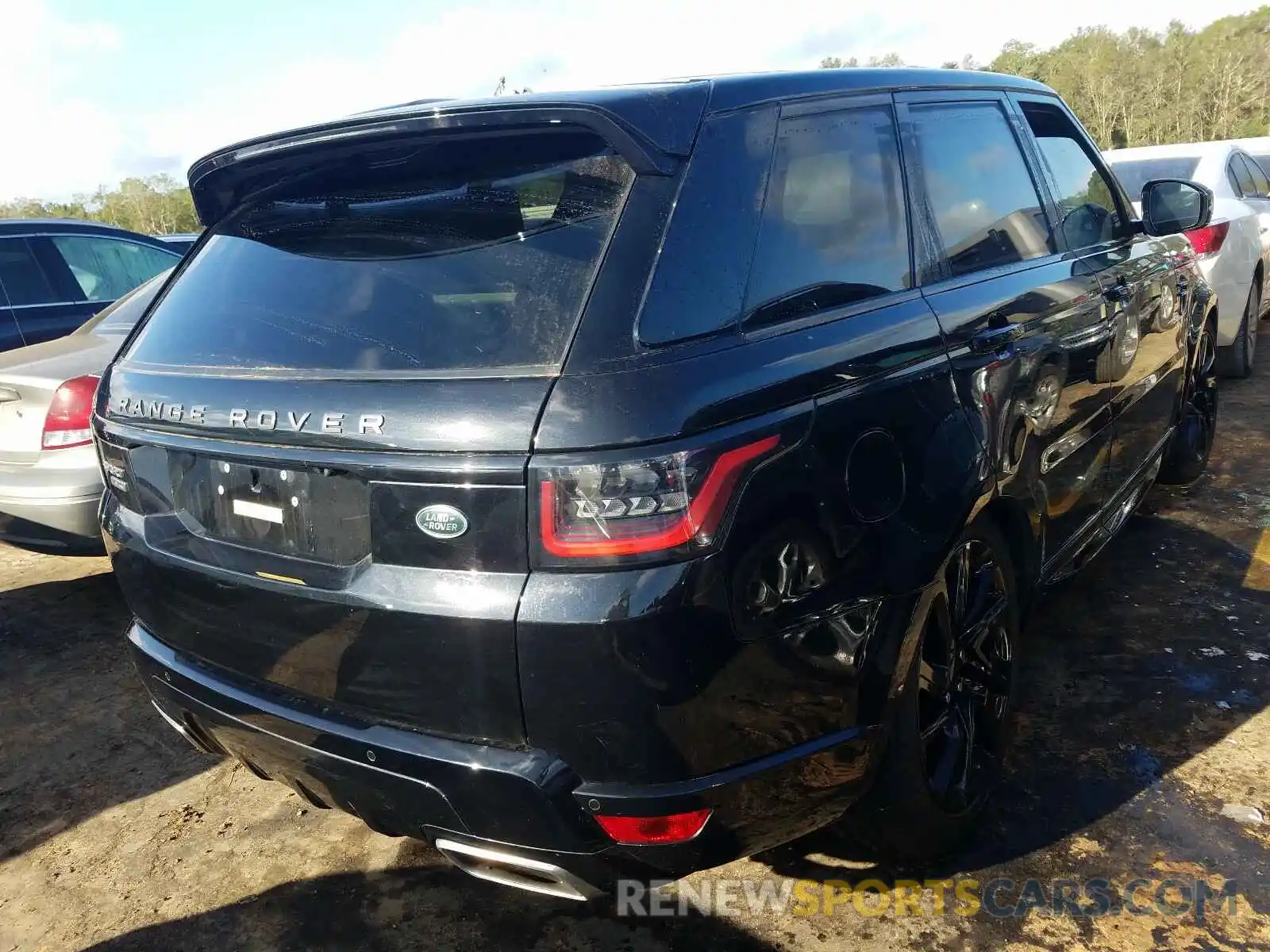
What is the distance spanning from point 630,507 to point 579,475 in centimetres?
10

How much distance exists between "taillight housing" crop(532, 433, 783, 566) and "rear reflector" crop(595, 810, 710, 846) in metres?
0.47

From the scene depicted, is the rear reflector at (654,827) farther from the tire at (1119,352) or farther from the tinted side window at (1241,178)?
the tinted side window at (1241,178)

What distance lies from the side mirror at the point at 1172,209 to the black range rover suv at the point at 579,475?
198 centimetres

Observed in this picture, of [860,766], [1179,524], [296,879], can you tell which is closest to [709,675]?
[860,766]

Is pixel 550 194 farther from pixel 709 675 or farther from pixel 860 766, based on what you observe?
pixel 860 766

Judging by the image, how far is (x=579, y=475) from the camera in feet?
5.33

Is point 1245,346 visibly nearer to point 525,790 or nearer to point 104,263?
point 525,790

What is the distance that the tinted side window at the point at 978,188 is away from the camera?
260cm

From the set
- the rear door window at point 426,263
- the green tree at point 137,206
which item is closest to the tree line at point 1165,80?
the green tree at point 137,206

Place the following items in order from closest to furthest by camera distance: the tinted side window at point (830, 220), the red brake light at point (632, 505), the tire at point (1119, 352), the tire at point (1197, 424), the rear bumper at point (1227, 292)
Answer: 1. the red brake light at point (632, 505)
2. the tinted side window at point (830, 220)
3. the tire at point (1119, 352)
4. the tire at point (1197, 424)
5. the rear bumper at point (1227, 292)

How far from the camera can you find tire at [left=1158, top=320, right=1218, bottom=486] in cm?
480

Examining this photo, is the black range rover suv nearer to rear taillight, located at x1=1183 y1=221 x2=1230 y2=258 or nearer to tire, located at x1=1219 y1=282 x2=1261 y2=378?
rear taillight, located at x1=1183 y1=221 x2=1230 y2=258

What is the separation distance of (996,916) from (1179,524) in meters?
2.98

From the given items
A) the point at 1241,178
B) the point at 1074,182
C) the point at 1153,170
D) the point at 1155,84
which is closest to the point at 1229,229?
the point at 1153,170
